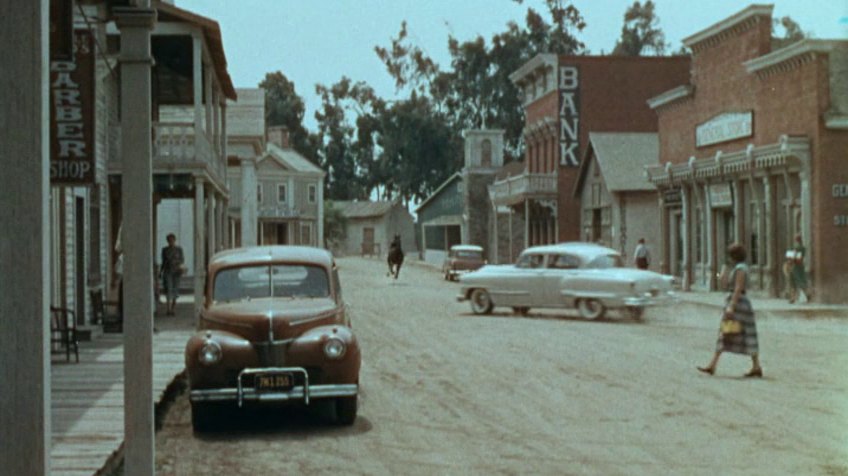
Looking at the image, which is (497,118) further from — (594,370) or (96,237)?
(594,370)

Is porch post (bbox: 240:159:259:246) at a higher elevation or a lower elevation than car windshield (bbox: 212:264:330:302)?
higher

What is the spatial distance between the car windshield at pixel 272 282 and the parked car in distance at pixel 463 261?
106ft

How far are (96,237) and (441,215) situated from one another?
179 ft

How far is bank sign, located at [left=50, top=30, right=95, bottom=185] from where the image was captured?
12.4 m

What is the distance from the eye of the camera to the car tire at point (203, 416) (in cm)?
1021

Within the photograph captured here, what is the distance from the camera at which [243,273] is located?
37.9 ft

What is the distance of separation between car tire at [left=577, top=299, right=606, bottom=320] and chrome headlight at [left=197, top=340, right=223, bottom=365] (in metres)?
13.5

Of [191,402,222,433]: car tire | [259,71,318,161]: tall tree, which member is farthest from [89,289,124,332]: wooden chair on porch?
[259,71,318,161]: tall tree

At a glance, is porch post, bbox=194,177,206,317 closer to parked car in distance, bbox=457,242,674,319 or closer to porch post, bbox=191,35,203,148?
porch post, bbox=191,35,203,148

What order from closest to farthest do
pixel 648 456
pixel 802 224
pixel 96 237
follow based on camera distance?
pixel 648 456 → pixel 96 237 → pixel 802 224

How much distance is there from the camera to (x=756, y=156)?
2923cm

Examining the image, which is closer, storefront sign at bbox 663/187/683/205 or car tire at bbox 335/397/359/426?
car tire at bbox 335/397/359/426

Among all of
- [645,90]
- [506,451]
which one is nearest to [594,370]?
[506,451]

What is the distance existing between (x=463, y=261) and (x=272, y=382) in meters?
34.3
